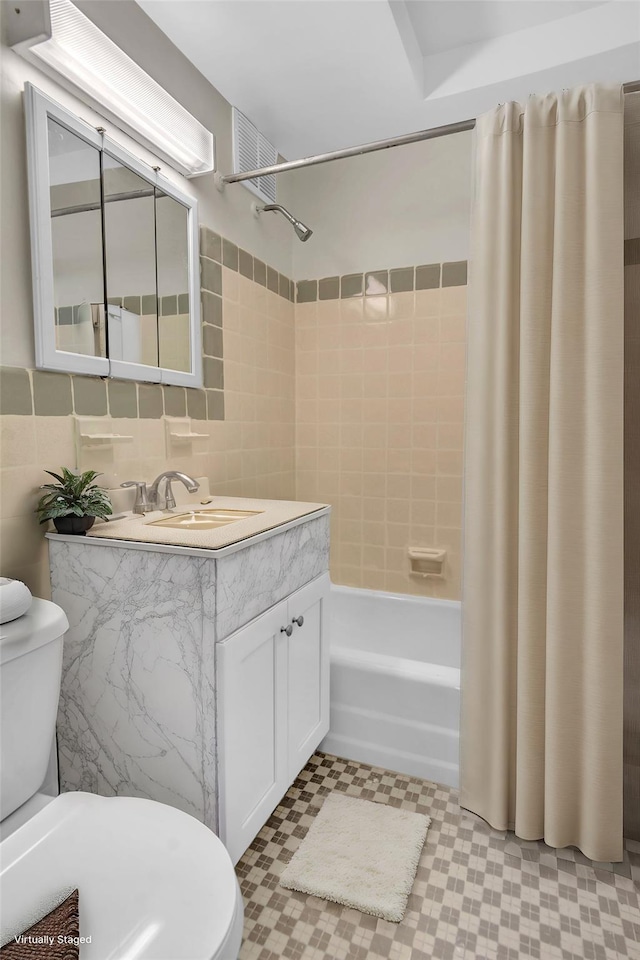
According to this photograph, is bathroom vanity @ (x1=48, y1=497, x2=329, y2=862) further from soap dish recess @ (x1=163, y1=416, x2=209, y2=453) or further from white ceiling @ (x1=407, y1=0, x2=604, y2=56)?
white ceiling @ (x1=407, y1=0, x2=604, y2=56)

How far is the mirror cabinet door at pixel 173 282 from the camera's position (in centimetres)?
176

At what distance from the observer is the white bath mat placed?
4.36 ft

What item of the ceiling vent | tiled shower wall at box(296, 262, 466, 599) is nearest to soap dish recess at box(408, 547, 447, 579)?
tiled shower wall at box(296, 262, 466, 599)

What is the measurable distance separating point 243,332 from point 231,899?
6.43 feet

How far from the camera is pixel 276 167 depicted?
1.95 meters

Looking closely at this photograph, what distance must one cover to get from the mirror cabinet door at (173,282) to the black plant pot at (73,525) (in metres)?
0.67

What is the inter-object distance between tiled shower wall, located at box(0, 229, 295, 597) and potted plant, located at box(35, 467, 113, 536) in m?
0.04

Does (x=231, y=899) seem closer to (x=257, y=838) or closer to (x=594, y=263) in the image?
(x=257, y=838)

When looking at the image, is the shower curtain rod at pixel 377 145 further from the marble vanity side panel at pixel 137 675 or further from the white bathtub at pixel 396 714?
the white bathtub at pixel 396 714

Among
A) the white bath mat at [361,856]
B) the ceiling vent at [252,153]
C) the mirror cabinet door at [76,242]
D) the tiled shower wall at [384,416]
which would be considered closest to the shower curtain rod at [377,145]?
the ceiling vent at [252,153]

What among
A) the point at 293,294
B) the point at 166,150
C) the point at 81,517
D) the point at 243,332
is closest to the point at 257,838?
the point at 81,517

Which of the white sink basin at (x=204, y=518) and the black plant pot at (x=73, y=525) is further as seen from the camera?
the white sink basin at (x=204, y=518)

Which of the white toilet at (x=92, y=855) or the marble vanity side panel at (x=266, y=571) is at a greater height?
the marble vanity side panel at (x=266, y=571)

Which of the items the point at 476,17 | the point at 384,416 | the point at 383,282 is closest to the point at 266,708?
the point at 384,416
